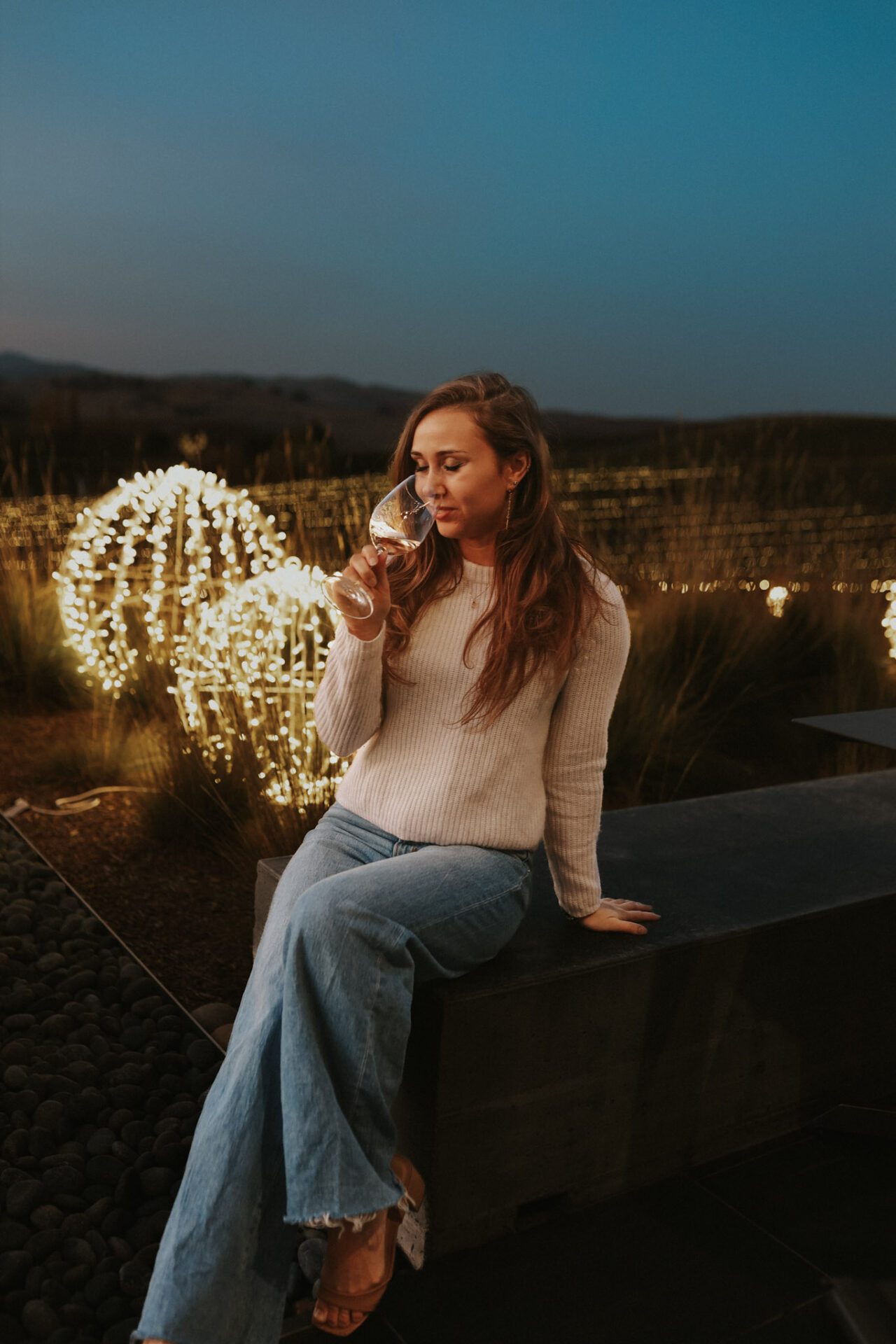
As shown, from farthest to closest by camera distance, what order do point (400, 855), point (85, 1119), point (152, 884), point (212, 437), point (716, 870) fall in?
Result: point (212, 437) < point (152, 884) < point (716, 870) < point (85, 1119) < point (400, 855)

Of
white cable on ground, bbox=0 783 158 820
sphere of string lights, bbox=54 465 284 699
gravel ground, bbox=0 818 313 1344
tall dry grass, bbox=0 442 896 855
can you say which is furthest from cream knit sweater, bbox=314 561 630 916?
white cable on ground, bbox=0 783 158 820

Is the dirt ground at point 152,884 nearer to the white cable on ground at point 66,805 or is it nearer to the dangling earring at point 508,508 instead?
the white cable on ground at point 66,805

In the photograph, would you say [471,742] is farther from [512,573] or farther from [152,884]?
[152,884]

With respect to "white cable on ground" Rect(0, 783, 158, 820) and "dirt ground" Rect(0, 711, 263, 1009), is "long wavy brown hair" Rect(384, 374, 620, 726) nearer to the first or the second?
"dirt ground" Rect(0, 711, 263, 1009)

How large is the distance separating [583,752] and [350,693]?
1.34 feet

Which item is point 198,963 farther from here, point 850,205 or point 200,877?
point 850,205

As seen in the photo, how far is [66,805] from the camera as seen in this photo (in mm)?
3930

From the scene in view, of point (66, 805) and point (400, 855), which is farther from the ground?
point (400, 855)

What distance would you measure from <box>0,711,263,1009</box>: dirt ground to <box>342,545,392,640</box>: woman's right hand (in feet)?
4.43

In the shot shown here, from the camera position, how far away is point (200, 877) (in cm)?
339

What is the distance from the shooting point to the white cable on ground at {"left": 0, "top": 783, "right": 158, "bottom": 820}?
12.6ft

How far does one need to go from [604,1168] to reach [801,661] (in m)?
4.12

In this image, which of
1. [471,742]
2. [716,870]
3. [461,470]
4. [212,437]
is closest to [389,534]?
[461,470]

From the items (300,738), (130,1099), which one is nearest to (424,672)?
(130,1099)
